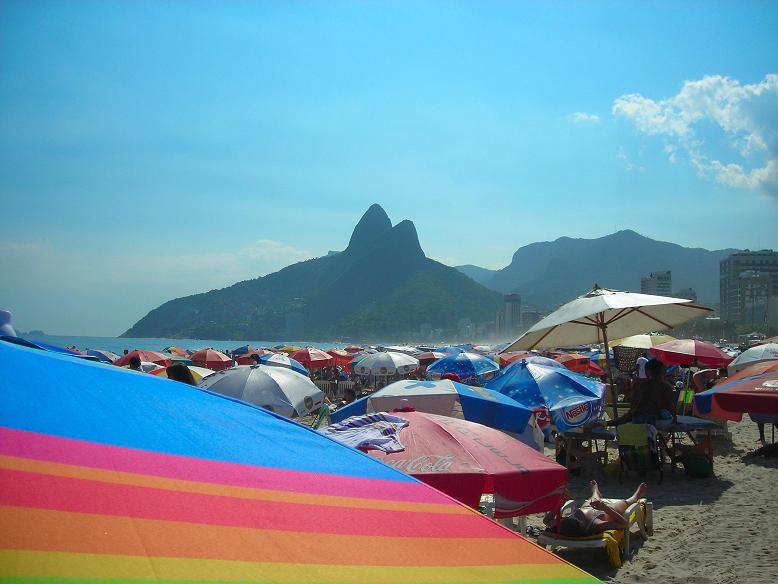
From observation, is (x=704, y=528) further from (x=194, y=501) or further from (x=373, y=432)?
(x=194, y=501)

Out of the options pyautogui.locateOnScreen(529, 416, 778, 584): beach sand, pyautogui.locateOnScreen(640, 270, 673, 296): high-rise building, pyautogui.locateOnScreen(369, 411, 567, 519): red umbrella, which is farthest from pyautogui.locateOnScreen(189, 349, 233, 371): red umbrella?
pyautogui.locateOnScreen(640, 270, 673, 296): high-rise building

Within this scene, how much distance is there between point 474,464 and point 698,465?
5.93 m

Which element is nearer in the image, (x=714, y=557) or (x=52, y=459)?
(x=52, y=459)

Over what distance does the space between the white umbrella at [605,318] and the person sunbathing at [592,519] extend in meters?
1.69

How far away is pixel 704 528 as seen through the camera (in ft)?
19.8

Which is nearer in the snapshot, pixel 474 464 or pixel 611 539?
pixel 474 464

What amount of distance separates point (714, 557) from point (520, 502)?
2773mm

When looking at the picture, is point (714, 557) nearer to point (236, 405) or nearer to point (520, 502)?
point (520, 502)

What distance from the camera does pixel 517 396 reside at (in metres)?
8.37

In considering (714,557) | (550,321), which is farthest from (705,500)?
(550,321)

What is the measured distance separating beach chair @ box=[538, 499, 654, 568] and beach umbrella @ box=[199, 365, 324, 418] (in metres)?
4.66

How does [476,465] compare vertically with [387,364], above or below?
above

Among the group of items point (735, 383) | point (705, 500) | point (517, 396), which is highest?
point (735, 383)

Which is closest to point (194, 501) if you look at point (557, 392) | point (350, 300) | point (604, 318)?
point (557, 392)
